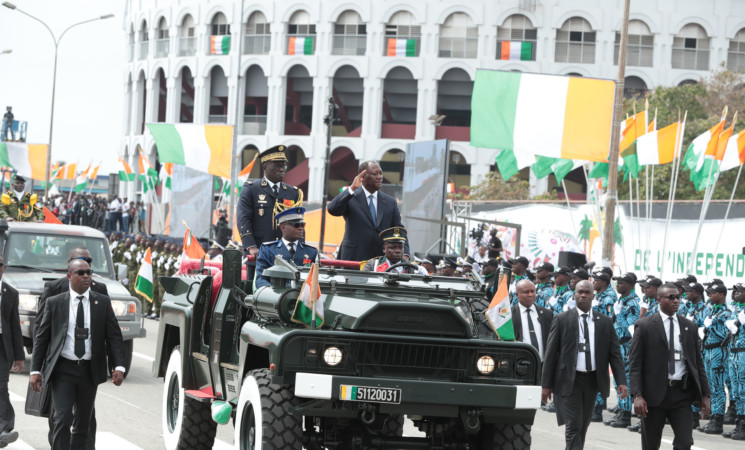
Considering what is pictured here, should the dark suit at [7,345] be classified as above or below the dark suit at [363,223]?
below

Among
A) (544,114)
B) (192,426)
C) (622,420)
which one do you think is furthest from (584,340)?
(544,114)

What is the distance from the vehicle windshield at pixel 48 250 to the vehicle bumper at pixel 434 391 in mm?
10296

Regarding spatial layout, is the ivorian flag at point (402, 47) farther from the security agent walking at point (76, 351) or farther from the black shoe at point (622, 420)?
the security agent walking at point (76, 351)

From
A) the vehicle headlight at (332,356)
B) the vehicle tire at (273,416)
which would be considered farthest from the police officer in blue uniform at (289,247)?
the vehicle headlight at (332,356)

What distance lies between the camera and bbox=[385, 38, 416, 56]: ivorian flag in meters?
69.2

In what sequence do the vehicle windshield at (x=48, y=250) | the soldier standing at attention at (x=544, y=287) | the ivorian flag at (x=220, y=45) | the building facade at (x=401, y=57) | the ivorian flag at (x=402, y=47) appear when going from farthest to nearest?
1. the ivorian flag at (x=220, y=45)
2. the ivorian flag at (x=402, y=47)
3. the building facade at (x=401, y=57)
4. the soldier standing at attention at (x=544, y=287)
5. the vehicle windshield at (x=48, y=250)

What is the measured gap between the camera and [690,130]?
48688 mm

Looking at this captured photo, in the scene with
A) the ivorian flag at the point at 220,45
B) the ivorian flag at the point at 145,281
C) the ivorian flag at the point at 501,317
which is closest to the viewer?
the ivorian flag at the point at 501,317

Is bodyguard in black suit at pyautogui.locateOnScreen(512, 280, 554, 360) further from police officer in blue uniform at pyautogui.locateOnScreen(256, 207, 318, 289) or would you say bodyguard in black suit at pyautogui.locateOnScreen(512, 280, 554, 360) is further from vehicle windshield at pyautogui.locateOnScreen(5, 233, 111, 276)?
vehicle windshield at pyautogui.locateOnScreen(5, 233, 111, 276)

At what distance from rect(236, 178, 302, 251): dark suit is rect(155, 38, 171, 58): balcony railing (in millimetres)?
68874

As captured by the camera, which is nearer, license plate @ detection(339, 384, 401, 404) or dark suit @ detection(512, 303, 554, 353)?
license plate @ detection(339, 384, 401, 404)

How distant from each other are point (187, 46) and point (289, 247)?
68.0 metres

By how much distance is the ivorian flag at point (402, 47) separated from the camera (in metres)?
69.2

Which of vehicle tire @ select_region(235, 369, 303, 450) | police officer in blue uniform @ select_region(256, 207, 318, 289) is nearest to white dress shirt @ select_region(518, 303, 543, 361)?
police officer in blue uniform @ select_region(256, 207, 318, 289)
